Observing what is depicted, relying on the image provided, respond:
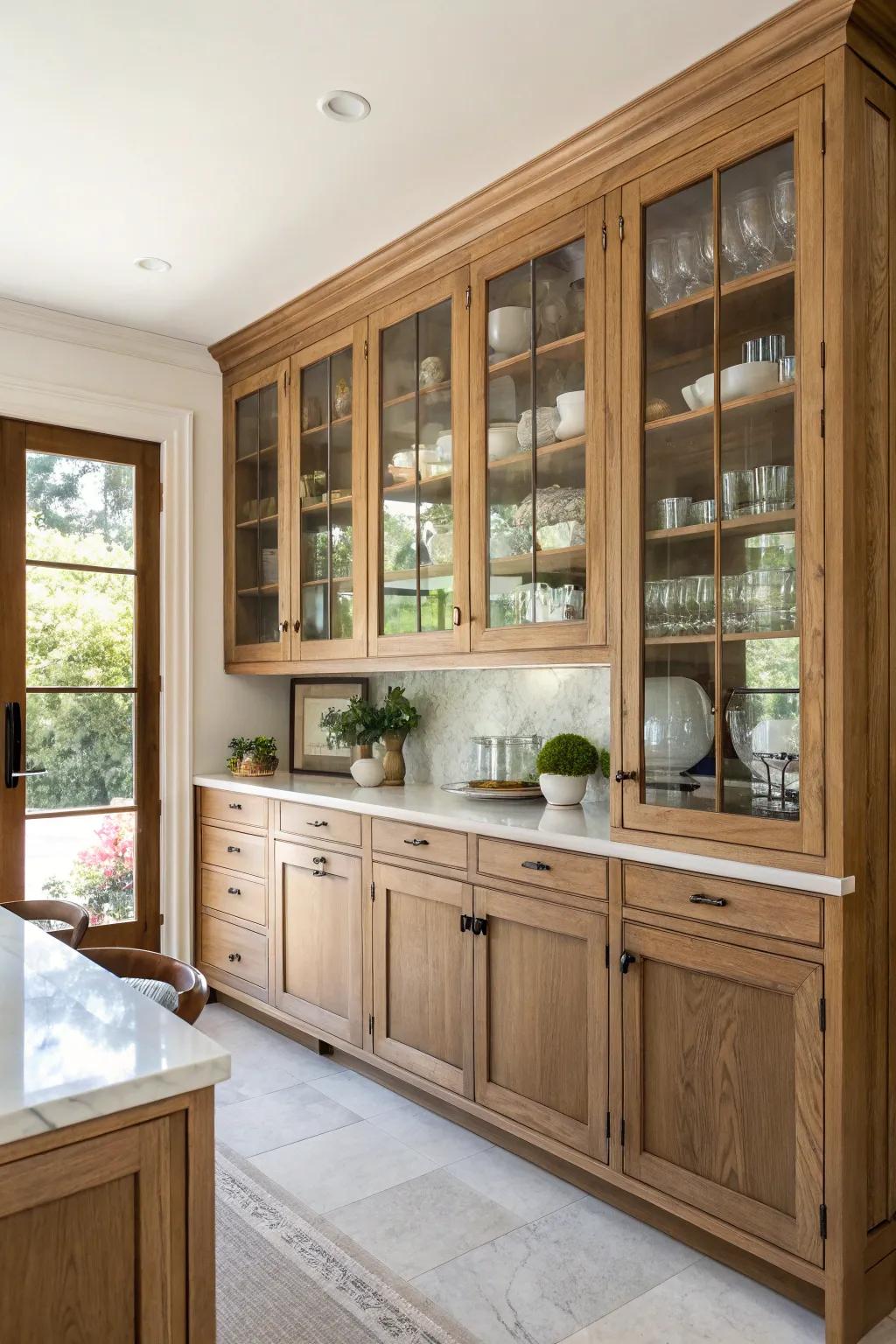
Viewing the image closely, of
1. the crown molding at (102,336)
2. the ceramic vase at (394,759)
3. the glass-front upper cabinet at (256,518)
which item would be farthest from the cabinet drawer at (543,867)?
the crown molding at (102,336)

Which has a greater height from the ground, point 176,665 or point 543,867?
point 176,665

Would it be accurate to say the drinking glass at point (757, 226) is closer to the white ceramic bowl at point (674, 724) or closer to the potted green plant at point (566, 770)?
the white ceramic bowl at point (674, 724)

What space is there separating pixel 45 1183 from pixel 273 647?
297cm

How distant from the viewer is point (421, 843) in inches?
113

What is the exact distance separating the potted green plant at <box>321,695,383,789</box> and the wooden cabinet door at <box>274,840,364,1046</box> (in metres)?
0.36

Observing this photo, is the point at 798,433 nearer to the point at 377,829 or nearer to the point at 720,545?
the point at 720,545

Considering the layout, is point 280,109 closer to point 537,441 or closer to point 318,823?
point 537,441

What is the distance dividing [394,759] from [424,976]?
1.02 m

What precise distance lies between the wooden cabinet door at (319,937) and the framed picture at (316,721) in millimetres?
537

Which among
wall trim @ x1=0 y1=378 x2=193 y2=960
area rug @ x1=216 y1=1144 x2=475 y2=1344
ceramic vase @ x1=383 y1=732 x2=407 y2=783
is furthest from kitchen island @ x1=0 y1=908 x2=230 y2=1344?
wall trim @ x1=0 y1=378 x2=193 y2=960

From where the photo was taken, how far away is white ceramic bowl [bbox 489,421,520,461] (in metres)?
2.75

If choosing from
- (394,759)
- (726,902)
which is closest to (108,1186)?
(726,902)

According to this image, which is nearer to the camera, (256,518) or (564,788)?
(564,788)

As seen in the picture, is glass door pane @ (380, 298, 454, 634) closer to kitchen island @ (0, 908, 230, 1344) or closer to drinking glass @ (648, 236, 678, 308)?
drinking glass @ (648, 236, 678, 308)
